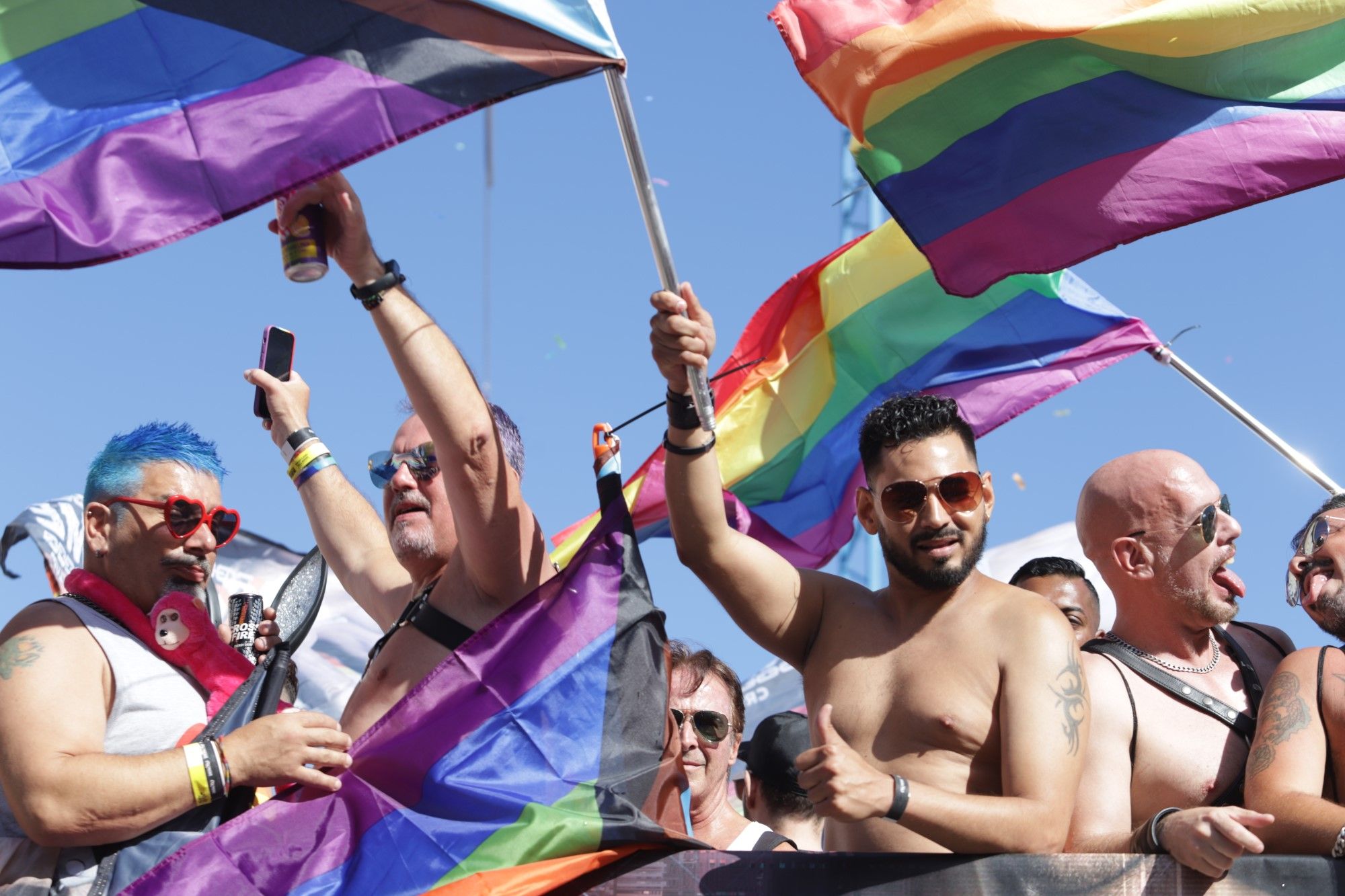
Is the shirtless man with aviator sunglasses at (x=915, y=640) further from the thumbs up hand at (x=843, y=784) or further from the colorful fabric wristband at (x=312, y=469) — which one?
the colorful fabric wristband at (x=312, y=469)

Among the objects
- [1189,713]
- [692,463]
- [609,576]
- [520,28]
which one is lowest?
[1189,713]

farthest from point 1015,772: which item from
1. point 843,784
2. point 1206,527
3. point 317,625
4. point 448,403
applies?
point 317,625

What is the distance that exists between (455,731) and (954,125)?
2.38m

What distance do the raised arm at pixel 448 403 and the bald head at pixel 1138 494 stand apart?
1.79 meters

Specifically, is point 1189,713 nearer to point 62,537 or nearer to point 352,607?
point 62,537

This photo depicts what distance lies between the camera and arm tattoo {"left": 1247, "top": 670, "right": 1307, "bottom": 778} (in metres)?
3.60

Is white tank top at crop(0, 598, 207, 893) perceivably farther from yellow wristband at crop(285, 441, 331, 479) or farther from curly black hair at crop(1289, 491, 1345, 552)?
curly black hair at crop(1289, 491, 1345, 552)

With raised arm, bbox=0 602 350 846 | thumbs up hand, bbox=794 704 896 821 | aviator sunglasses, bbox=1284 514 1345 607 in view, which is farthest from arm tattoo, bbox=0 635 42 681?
aviator sunglasses, bbox=1284 514 1345 607

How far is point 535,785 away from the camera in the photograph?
11.5 feet

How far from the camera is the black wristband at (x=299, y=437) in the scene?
4660mm

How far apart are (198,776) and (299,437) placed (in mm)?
A: 1456

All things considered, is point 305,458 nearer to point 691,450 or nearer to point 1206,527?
point 691,450

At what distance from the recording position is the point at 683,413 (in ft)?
12.2

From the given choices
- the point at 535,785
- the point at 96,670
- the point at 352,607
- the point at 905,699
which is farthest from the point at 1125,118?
the point at 352,607
